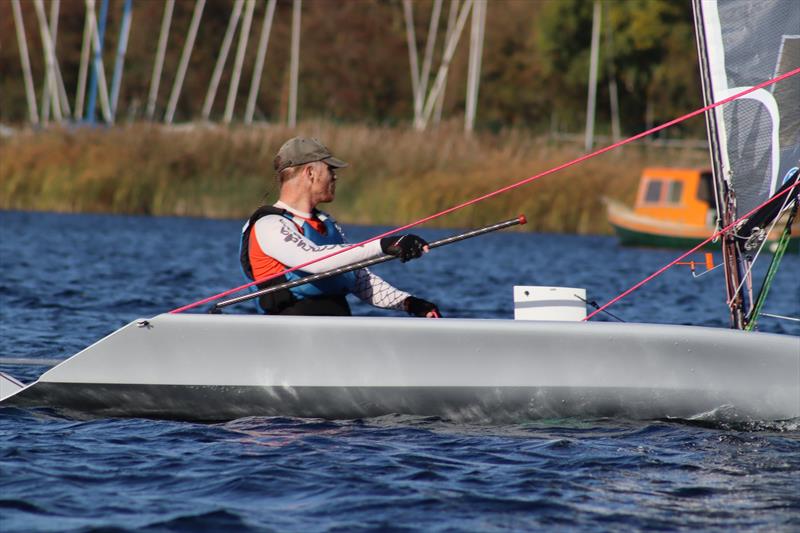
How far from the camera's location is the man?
568cm

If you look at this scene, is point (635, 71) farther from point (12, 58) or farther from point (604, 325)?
point (604, 325)

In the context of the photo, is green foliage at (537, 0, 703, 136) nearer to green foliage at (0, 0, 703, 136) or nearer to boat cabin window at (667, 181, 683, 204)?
green foliage at (0, 0, 703, 136)

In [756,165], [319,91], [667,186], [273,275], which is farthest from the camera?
[319,91]

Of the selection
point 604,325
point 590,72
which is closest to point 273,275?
point 604,325

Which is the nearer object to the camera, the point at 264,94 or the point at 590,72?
the point at 590,72

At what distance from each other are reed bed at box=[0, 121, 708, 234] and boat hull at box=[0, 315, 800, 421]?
1724 cm

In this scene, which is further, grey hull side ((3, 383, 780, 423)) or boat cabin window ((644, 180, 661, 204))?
boat cabin window ((644, 180, 661, 204))

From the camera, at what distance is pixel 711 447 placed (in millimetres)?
5188

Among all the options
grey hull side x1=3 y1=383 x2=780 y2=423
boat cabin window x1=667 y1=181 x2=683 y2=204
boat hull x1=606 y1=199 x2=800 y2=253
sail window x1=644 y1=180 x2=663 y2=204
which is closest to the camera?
grey hull side x1=3 y1=383 x2=780 y2=423

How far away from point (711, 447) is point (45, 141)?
66.1 ft

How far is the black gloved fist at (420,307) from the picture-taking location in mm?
5980

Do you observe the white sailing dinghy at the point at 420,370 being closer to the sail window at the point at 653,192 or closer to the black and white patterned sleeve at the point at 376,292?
the black and white patterned sleeve at the point at 376,292

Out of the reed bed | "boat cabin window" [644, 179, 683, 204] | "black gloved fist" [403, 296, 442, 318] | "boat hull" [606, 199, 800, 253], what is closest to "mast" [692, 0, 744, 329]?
"black gloved fist" [403, 296, 442, 318]

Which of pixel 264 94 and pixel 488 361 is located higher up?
pixel 264 94
